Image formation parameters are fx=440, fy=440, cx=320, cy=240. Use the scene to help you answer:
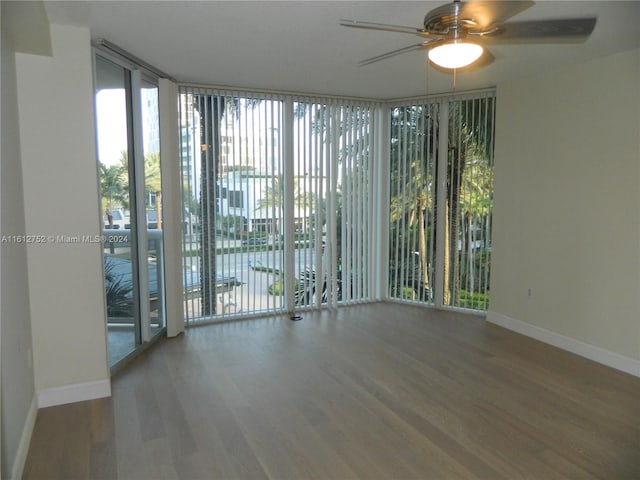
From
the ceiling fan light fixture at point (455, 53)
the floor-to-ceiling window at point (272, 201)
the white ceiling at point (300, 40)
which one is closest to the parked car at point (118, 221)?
the floor-to-ceiling window at point (272, 201)

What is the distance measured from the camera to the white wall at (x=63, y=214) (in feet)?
9.00

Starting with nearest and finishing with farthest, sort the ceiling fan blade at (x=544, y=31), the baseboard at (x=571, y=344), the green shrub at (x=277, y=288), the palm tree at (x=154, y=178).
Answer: the ceiling fan blade at (x=544, y=31), the baseboard at (x=571, y=344), the palm tree at (x=154, y=178), the green shrub at (x=277, y=288)

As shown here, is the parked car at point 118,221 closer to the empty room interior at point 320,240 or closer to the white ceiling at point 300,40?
the empty room interior at point 320,240

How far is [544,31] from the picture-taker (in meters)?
2.25

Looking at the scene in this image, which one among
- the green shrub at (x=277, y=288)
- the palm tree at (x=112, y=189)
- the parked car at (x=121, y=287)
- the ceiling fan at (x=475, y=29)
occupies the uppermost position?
the ceiling fan at (x=475, y=29)

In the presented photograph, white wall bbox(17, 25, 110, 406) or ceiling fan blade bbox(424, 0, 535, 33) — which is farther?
white wall bbox(17, 25, 110, 406)

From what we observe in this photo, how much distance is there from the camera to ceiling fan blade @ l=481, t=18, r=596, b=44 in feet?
7.03

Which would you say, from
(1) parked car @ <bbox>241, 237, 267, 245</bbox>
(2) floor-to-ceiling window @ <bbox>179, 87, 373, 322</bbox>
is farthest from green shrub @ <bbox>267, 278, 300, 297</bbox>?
(1) parked car @ <bbox>241, 237, 267, 245</bbox>

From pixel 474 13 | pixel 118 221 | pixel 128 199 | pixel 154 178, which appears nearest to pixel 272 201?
pixel 154 178

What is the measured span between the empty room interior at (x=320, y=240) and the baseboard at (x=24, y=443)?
0.04 metres

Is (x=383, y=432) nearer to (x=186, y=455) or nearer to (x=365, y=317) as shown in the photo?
(x=186, y=455)

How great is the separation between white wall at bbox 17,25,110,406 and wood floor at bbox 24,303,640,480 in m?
0.32

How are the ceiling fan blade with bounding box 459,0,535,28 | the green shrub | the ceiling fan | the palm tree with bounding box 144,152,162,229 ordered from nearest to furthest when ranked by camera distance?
the ceiling fan blade with bounding box 459,0,535,28 < the ceiling fan < the palm tree with bounding box 144,152,162,229 < the green shrub

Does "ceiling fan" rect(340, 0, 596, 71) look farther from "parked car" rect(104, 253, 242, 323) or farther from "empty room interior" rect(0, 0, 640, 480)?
"parked car" rect(104, 253, 242, 323)
